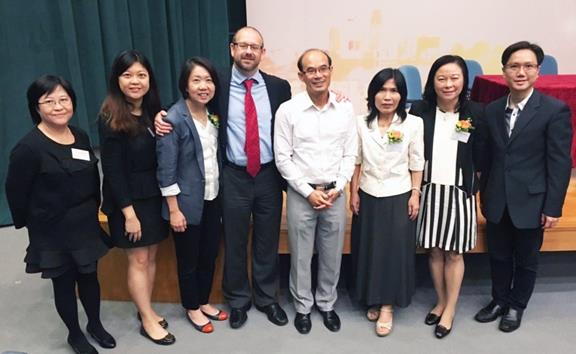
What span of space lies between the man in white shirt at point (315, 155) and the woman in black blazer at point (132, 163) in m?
0.55

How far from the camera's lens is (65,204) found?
6.33 feet

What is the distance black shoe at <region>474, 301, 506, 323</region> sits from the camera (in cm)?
241

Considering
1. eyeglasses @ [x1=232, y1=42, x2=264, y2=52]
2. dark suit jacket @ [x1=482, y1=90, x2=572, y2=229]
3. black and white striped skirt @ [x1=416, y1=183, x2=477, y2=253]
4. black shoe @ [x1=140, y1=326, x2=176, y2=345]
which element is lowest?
black shoe @ [x1=140, y1=326, x2=176, y2=345]

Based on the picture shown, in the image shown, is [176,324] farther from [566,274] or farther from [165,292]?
[566,274]

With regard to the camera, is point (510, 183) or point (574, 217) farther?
point (574, 217)

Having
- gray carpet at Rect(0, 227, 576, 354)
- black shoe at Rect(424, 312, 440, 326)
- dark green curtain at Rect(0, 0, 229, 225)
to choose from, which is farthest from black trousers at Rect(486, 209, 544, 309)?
dark green curtain at Rect(0, 0, 229, 225)

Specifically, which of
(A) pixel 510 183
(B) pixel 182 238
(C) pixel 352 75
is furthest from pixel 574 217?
(C) pixel 352 75

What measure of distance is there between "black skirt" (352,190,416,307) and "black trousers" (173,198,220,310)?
2.22ft

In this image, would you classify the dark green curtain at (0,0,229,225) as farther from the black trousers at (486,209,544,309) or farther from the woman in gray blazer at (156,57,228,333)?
the black trousers at (486,209,544,309)

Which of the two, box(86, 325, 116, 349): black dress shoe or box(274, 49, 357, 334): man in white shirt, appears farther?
box(86, 325, 116, 349): black dress shoe

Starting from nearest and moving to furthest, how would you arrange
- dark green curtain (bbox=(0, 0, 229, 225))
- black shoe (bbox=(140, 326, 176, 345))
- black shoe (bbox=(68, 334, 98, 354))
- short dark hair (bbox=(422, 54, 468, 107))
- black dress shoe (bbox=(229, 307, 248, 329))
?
1. short dark hair (bbox=(422, 54, 468, 107))
2. black shoe (bbox=(68, 334, 98, 354))
3. black shoe (bbox=(140, 326, 176, 345))
4. black dress shoe (bbox=(229, 307, 248, 329))
5. dark green curtain (bbox=(0, 0, 229, 225))

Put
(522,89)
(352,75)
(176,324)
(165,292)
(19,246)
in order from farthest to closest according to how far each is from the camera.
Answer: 1. (352,75)
2. (19,246)
3. (165,292)
4. (176,324)
5. (522,89)

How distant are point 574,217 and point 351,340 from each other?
1.35 metres

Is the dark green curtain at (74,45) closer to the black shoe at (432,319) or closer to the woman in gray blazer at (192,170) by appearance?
the woman in gray blazer at (192,170)
